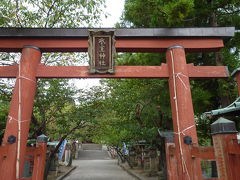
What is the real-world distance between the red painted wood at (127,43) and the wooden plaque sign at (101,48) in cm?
29

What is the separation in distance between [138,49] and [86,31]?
1.56 meters

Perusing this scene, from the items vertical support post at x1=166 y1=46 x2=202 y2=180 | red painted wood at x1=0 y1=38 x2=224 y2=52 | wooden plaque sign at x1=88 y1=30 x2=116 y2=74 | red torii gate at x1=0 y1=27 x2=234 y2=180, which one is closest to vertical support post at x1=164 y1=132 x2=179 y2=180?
red torii gate at x1=0 y1=27 x2=234 y2=180

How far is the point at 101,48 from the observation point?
19.9 feet

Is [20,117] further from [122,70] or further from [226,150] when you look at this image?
[226,150]

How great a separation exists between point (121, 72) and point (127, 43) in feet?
3.08

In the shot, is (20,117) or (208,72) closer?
(20,117)

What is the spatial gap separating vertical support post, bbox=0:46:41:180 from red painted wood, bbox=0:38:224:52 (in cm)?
31

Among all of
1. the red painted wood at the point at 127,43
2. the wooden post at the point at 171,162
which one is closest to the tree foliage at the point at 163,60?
the red painted wood at the point at 127,43

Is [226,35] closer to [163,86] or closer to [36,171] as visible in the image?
[163,86]

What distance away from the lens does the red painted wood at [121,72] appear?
584 centimetres

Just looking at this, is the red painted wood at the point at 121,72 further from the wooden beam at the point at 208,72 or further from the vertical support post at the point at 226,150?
the vertical support post at the point at 226,150

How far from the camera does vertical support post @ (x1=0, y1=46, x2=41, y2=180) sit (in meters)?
5.11

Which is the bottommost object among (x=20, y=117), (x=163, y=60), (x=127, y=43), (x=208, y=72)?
(x=20, y=117)

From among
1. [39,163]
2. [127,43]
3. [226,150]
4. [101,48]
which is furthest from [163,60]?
[226,150]
